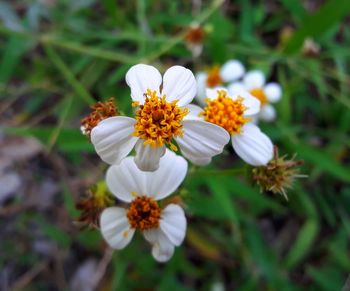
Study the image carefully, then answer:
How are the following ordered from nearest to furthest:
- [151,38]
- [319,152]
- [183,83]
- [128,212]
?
[183,83] → [128,212] → [319,152] → [151,38]

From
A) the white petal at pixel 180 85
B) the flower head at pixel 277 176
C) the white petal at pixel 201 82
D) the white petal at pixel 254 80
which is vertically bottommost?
the white petal at pixel 201 82

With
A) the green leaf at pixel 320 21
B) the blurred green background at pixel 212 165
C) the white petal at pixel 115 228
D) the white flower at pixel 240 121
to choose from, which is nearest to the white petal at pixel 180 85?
the white flower at pixel 240 121

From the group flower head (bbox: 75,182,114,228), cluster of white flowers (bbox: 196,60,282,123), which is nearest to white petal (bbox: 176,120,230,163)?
flower head (bbox: 75,182,114,228)

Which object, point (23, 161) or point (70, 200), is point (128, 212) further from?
point (23, 161)

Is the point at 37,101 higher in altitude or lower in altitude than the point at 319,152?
lower

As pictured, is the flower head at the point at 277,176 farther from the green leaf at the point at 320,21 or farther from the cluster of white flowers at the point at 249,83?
the green leaf at the point at 320,21

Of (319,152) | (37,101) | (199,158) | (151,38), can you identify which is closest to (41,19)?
(37,101)
